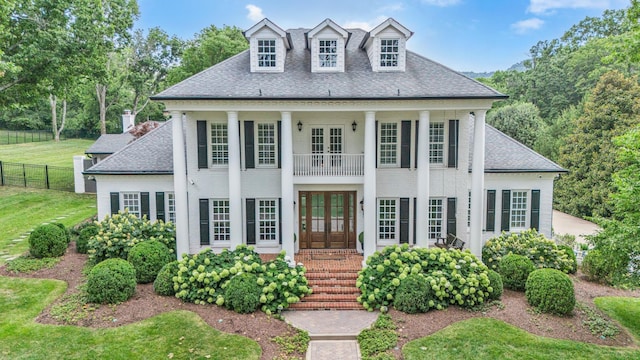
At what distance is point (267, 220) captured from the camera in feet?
49.2

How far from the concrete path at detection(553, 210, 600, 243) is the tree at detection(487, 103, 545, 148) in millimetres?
7993

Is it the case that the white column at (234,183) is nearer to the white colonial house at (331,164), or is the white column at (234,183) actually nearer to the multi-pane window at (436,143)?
the white colonial house at (331,164)

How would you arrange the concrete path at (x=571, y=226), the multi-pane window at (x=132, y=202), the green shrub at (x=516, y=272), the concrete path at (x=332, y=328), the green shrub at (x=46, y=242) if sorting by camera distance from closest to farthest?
the concrete path at (x=332, y=328), the green shrub at (x=516, y=272), the green shrub at (x=46, y=242), the multi-pane window at (x=132, y=202), the concrete path at (x=571, y=226)

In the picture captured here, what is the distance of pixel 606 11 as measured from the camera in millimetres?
43906

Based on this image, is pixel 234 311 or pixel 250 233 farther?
pixel 250 233

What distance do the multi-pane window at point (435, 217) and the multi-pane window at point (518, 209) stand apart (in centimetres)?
329

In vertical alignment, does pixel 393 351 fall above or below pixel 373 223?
below

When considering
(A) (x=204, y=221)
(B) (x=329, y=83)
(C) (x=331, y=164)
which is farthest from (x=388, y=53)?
(A) (x=204, y=221)

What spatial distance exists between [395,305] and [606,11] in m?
50.6

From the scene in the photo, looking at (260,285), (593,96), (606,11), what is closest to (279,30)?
(260,285)

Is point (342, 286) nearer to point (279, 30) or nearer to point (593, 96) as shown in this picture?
point (279, 30)

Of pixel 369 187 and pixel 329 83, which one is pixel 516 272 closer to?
pixel 369 187

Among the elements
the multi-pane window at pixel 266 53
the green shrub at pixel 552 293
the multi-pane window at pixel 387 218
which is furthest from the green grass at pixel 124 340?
the multi-pane window at pixel 266 53

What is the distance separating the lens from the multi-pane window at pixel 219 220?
14.9m
